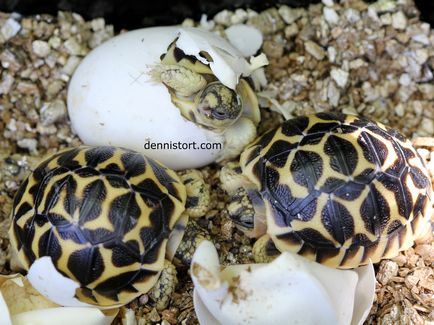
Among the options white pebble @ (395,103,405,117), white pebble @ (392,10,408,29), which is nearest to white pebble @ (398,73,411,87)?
white pebble @ (395,103,405,117)

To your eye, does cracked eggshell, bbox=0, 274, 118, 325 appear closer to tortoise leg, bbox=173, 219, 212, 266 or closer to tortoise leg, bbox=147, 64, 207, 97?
tortoise leg, bbox=173, 219, 212, 266

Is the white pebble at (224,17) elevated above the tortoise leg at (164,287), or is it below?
above

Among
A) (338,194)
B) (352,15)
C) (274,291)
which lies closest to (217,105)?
(338,194)

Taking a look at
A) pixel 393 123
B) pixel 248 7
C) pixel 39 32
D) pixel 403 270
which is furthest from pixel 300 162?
pixel 39 32

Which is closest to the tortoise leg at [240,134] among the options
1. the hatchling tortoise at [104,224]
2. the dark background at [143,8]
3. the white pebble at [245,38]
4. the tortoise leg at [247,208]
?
the tortoise leg at [247,208]

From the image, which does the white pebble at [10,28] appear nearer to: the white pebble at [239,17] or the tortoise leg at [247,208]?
the white pebble at [239,17]
